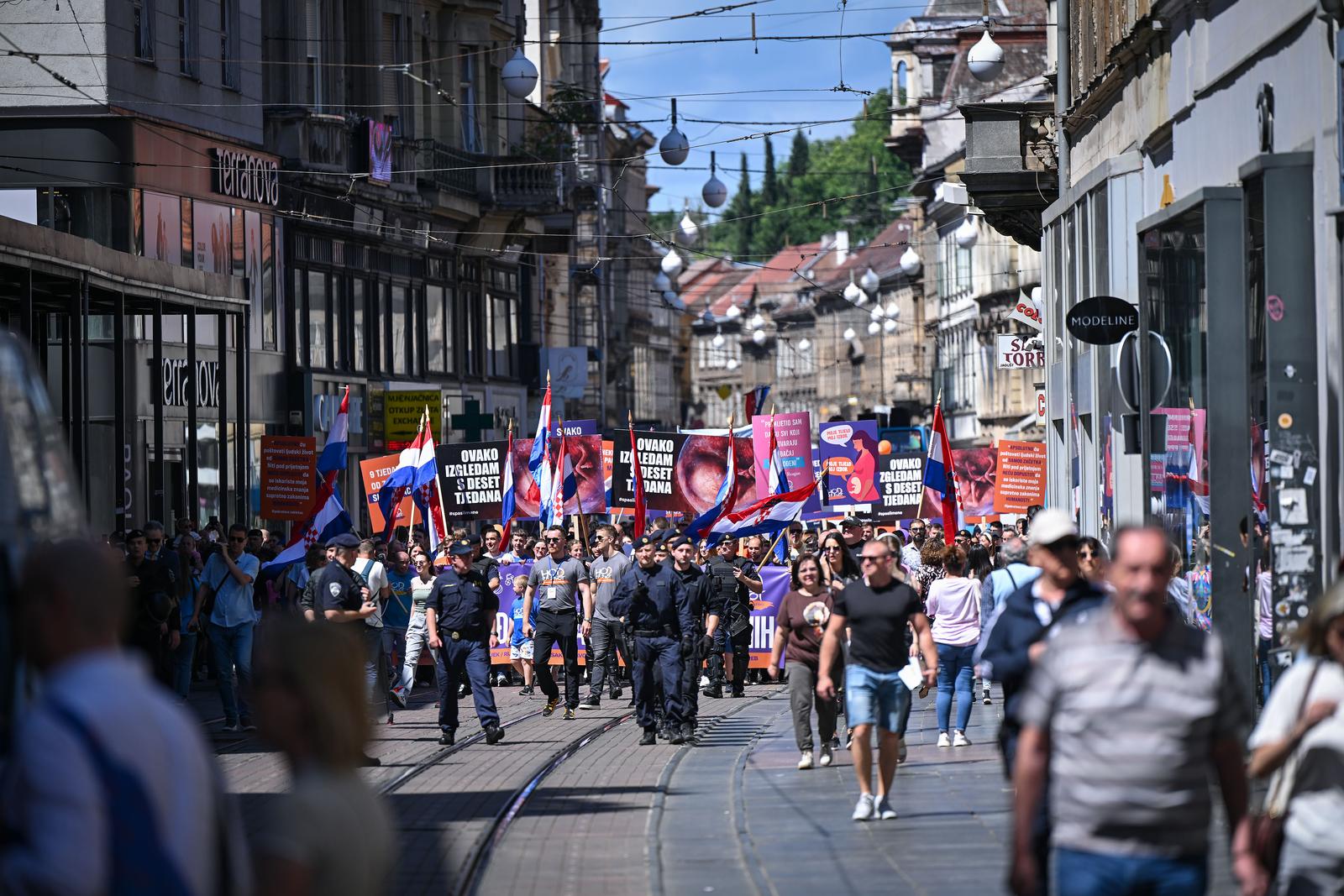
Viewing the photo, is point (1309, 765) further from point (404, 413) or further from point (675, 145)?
point (404, 413)

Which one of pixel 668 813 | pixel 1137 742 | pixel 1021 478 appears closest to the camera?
pixel 1137 742

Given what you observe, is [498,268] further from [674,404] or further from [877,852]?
[674,404]

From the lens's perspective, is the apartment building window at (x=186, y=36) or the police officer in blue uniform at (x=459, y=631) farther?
the apartment building window at (x=186, y=36)

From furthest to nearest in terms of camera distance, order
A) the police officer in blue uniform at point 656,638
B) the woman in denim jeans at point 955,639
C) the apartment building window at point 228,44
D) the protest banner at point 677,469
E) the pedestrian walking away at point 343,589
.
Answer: the apartment building window at point 228,44, the protest banner at point 677,469, the police officer in blue uniform at point 656,638, the pedestrian walking away at point 343,589, the woman in denim jeans at point 955,639

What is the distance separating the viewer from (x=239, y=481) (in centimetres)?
3594

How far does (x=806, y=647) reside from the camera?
666 inches

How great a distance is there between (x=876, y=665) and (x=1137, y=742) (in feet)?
24.3

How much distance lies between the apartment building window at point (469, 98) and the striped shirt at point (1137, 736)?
149ft

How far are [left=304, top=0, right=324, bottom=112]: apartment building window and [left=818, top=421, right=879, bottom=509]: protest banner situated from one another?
16776 mm

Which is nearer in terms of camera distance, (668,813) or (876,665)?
(876,665)

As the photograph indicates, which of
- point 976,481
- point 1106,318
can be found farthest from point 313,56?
point 1106,318

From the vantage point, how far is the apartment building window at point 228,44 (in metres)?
39.0

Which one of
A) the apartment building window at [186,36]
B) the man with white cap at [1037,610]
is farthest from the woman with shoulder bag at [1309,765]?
the apartment building window at [186,36]

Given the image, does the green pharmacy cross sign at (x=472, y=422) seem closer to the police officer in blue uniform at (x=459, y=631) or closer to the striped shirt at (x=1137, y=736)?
the police officer in blue uniform at (x=459, y=631)
